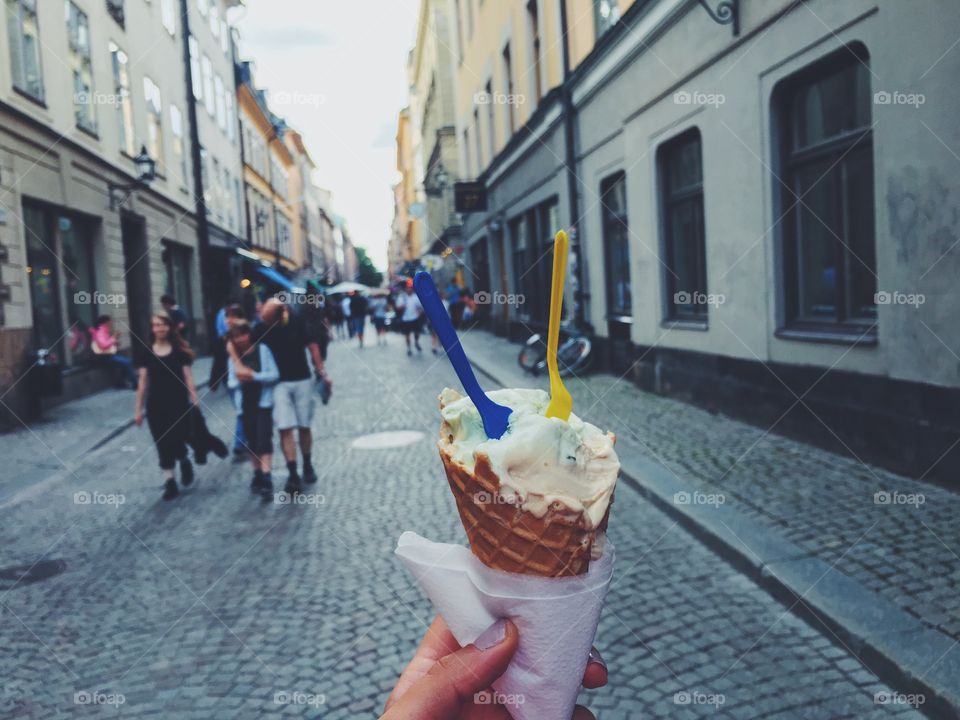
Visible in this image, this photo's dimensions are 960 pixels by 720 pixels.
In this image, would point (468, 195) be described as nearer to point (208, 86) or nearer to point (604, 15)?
point (604, 15)

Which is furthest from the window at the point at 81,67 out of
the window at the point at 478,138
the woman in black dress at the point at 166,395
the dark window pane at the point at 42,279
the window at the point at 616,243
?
the window at the point at 478,138

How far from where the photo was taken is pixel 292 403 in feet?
23.5

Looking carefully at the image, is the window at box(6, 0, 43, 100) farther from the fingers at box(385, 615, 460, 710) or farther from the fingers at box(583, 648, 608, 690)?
the fingers at box(583, 648, 608, 690)

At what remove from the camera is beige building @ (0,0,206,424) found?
12055mm

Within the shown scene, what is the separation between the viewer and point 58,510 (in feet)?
23.0

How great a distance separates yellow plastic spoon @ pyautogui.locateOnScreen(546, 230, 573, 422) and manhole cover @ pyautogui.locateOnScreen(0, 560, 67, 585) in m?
5.02

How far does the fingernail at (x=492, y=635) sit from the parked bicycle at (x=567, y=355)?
11.6 m

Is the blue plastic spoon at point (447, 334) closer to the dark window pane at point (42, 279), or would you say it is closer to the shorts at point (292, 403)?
the shorts at point (292, 403)

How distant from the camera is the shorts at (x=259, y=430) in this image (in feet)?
23.5

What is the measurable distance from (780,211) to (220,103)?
93.8ft

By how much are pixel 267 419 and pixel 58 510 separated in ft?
6.59

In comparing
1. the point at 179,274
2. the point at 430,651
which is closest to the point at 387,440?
the point at 430,651

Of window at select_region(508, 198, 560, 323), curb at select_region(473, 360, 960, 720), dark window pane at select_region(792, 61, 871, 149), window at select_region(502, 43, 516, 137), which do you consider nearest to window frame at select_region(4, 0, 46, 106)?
window at select_region(508, 198, 560, 323)

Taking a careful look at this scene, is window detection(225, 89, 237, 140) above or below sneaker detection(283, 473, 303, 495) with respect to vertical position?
above
